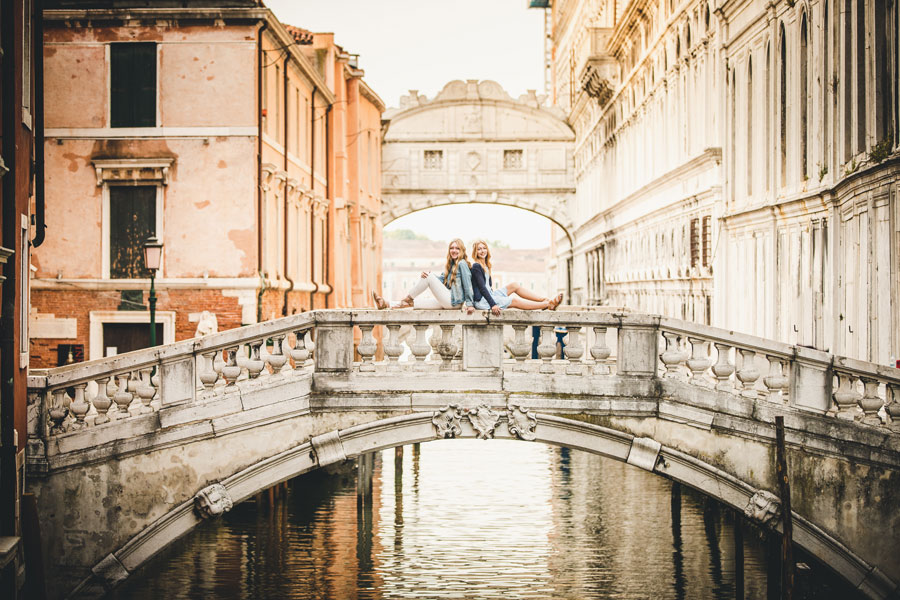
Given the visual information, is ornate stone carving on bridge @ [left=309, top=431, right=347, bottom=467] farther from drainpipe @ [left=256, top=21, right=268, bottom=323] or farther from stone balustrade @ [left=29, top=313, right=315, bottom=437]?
drainpipe @ [left=256, top=21, right=268, bottom=323]

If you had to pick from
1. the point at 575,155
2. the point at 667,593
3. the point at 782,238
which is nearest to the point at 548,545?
the point at 667,593

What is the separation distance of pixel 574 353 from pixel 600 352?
238 mm

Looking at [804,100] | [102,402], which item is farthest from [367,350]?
[804,100]

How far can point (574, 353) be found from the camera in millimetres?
10109

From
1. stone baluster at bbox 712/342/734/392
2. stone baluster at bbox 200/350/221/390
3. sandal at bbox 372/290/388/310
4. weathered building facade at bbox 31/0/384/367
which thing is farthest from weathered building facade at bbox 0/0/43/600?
weathered building facade at bbox 31/0/384/367

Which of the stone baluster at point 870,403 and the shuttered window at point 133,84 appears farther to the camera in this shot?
the shuttered window at point 133,84

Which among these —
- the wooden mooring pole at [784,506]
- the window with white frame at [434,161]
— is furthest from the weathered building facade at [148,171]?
the window with white frame at [434,161]

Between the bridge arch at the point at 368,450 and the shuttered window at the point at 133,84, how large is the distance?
1063 cm

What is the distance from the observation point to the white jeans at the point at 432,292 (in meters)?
10.8

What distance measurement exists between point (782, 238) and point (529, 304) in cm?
525

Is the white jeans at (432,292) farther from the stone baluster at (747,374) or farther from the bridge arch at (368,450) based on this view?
the stone baluster at (747,374)

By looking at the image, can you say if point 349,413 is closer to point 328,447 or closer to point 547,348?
point 328,447

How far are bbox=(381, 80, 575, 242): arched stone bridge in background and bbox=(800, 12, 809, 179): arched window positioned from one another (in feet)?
84.3

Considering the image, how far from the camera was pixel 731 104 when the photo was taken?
17.3 metres
